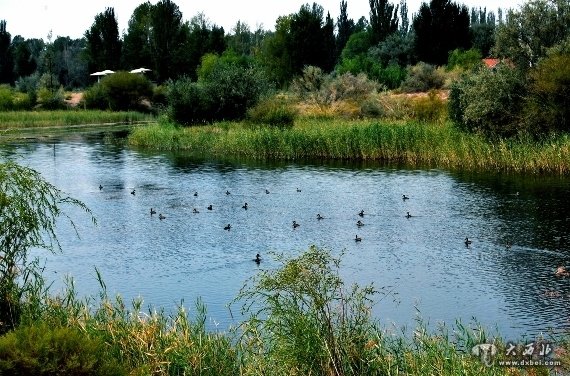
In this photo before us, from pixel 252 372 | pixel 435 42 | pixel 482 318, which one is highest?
pixel 435 42

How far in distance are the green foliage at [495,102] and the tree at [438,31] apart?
1428 inches

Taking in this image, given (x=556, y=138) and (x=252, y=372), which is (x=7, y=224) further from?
(x=556, y=138)

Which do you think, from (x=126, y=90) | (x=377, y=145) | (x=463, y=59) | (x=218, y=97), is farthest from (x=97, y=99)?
(x=377, y=145)

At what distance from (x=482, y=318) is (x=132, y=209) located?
16.0m

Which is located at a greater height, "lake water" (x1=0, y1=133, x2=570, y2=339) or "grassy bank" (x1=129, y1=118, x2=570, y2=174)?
"grassy bank" (x1=129, y1=118, x2=570, y2=174)

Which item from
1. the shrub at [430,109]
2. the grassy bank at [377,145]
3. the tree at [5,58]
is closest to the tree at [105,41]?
the tree at [5,58]

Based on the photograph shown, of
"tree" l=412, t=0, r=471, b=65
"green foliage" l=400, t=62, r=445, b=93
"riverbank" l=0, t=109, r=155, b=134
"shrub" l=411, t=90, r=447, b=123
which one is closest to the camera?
"shrub" l=411, t=90, r=447, b=123

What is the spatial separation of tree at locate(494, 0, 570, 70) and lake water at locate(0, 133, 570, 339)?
25.2 ft

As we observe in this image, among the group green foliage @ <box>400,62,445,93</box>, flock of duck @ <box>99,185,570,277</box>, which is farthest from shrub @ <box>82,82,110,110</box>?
flock of duck @ <box>99,185,570,277</box>

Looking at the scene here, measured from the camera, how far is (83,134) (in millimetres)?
61812

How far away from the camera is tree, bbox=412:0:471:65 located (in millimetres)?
73562

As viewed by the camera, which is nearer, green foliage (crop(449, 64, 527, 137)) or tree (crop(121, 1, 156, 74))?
green foliage (crop(449, 64, 527, 137))

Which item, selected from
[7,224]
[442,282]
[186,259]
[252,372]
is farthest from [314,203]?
[252,372]

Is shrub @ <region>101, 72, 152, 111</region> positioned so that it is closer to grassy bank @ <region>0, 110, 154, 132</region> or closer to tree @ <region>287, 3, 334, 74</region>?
grassy bank @ <region>0, 110, 154, 132</region>
